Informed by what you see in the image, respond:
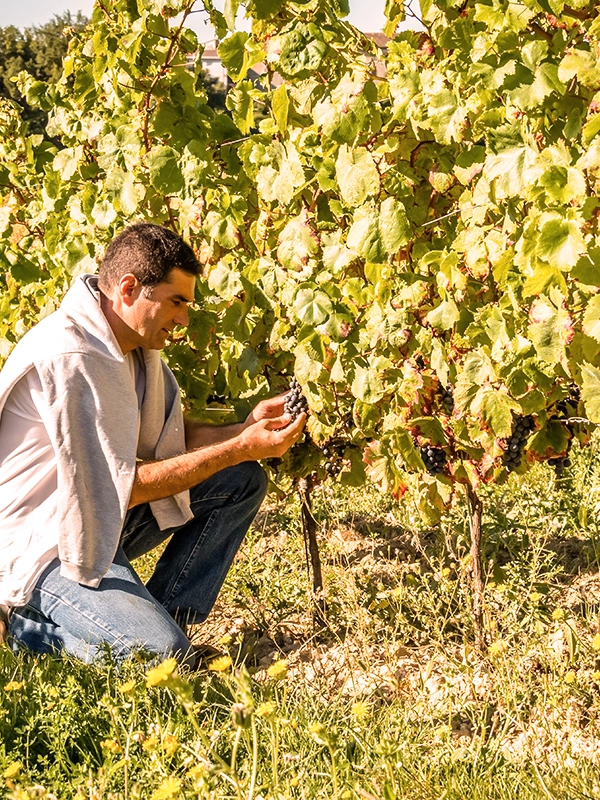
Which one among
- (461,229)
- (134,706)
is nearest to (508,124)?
(461,229)

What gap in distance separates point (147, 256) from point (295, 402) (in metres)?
0.60

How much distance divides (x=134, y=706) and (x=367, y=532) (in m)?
2.10

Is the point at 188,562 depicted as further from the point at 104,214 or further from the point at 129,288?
the point at 104,214

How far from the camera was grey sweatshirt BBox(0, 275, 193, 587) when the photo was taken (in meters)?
2.58

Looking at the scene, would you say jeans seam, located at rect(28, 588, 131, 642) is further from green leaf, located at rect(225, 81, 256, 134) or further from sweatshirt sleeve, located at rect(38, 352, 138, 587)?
green leaf, located at rect(225, 81, 256, 134)

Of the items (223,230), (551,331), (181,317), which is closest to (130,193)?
(223,230)

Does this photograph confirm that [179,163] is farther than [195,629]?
No

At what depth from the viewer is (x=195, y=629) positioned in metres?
3.26

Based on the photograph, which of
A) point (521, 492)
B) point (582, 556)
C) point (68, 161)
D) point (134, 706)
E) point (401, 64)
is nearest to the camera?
point (134, 706)

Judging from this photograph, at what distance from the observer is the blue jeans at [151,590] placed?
2.53 m

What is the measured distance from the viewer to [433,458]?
8.45 ft

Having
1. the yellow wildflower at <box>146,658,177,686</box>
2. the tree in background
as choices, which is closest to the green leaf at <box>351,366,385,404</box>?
the yellow wildflower at <box>146,658,177,686</box>

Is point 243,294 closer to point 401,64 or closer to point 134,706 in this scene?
point 401,64

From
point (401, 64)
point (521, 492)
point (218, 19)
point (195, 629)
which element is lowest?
point (521, 492)
